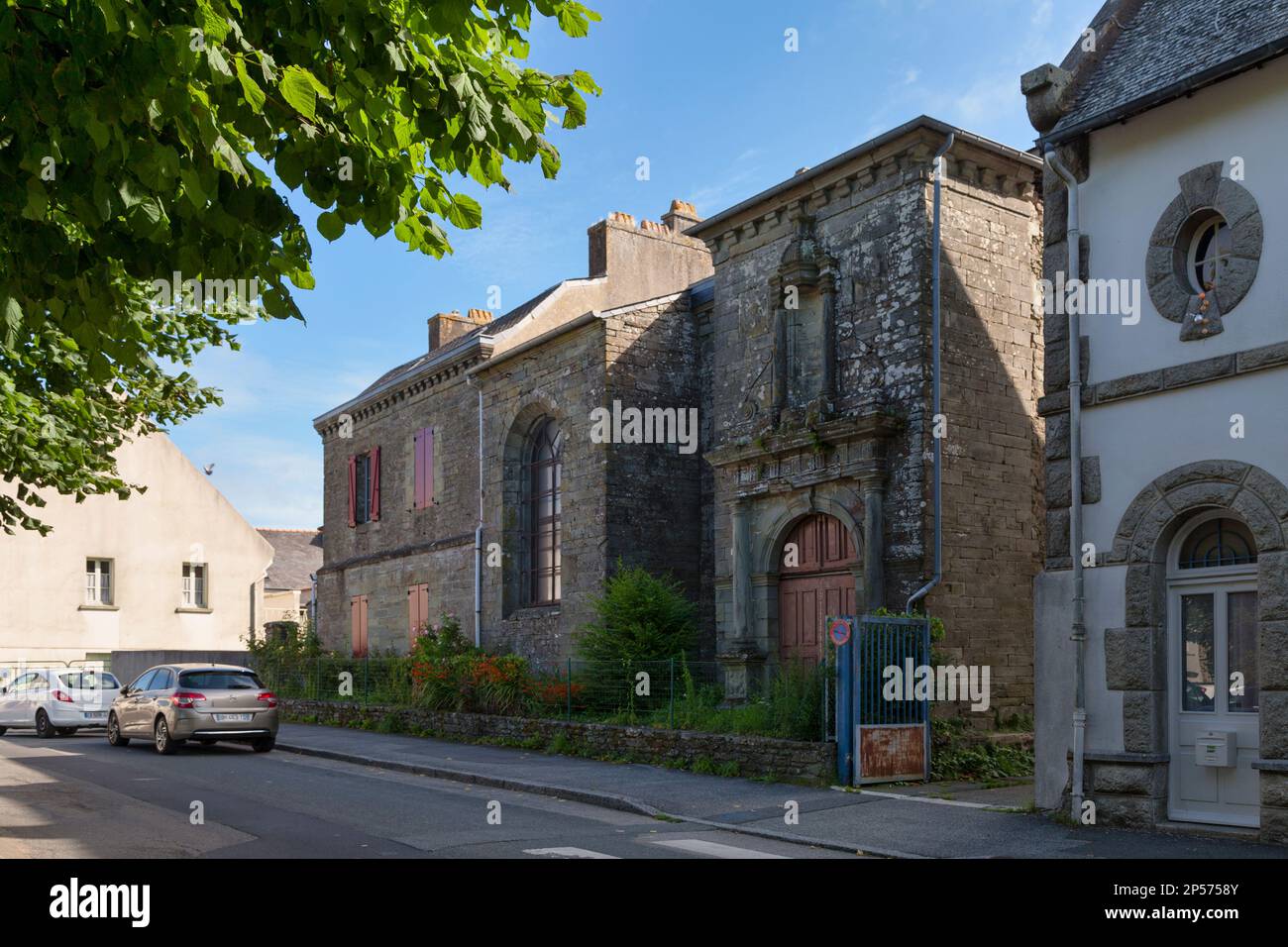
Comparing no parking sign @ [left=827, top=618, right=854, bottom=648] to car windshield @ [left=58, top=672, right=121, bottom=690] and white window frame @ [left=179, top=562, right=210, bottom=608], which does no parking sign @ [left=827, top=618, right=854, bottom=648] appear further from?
white window frame @ [left=179, top=562, right=210, bottom=608]

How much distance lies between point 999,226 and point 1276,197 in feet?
22.0

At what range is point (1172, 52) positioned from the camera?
1099cm

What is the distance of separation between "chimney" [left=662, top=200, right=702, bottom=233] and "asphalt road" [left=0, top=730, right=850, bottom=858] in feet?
51.0

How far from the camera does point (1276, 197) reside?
9.79m

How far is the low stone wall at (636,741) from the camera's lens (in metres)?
13.4

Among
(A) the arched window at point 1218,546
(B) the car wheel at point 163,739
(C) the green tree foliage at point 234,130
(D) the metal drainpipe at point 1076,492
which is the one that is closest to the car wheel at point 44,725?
(B) the car wheel at point 163,739

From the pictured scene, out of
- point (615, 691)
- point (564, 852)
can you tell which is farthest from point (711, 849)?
point (615, 691)

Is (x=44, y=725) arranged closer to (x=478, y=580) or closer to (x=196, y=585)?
(x=478, y=580)

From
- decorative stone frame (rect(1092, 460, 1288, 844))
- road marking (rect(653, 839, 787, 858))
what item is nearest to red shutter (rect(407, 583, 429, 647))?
road marking (rect(653, 839, 787, 858))

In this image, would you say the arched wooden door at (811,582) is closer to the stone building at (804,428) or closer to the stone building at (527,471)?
the stone building at (804,428)

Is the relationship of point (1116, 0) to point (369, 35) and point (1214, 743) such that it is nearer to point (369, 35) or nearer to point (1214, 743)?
point (1214, 743)
